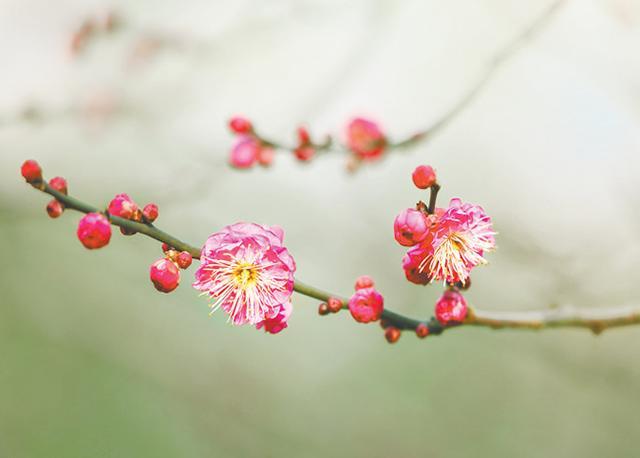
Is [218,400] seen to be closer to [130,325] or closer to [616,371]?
[130,325]

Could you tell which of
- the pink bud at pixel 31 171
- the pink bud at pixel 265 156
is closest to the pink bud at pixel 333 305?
the pink bud at pixel 31 171

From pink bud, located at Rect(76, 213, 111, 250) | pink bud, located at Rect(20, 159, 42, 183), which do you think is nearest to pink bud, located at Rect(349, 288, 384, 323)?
pink bud, located at Rect(76, 213, 111, 250)

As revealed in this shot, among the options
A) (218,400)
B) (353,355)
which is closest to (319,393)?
(353,355)

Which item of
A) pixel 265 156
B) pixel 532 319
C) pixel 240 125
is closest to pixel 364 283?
pixel 532 319

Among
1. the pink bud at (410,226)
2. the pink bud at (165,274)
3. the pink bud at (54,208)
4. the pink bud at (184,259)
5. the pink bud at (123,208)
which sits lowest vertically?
the pink bud at (54,208)

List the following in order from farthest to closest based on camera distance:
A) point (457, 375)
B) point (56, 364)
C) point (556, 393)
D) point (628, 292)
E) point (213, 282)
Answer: point (56, 364)
point (457, 375)
point (556, 393)
point (628, 292)
point (213, 282)

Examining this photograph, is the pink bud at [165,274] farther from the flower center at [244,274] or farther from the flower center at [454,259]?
the flower center at [454,259]
